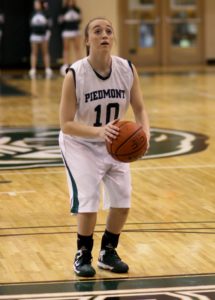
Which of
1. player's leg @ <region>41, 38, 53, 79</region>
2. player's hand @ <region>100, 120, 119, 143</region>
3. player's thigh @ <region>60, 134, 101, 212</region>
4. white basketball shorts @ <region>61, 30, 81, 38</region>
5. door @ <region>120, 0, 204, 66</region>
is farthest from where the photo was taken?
door @ <region>120, 0, 204, 66</region>

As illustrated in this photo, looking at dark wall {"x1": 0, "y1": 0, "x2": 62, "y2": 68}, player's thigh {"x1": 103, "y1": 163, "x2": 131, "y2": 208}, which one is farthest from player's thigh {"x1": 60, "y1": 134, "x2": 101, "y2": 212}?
dark wall {"x1": 0, "y1": 0, "x2": 62, "y2": 68}

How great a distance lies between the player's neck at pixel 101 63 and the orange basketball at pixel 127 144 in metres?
0.42

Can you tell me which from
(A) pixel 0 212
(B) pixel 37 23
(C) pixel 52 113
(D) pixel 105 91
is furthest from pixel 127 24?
(D) pixel 105 91

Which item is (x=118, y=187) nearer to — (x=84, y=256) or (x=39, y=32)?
(x=84, y=256)

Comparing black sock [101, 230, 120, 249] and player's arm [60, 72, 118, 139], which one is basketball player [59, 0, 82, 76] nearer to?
black sock [101, 230, 120, 249]

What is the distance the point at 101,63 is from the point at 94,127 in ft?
1.39


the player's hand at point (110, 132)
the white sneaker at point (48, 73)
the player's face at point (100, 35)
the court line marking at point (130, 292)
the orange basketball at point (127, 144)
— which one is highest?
the player's face at point (100, 35)

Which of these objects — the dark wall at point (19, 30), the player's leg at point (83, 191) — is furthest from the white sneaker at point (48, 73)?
the player's leg at point (83, 191)

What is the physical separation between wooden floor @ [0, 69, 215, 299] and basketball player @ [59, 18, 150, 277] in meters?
0.32

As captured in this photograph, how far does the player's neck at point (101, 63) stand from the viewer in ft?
18.4

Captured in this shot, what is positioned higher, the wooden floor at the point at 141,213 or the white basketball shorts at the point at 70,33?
the wooden floor at the point at 141,213

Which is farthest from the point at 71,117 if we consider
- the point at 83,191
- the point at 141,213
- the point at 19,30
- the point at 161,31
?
the point at 161,31

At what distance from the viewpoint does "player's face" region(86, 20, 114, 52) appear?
551 centimetres

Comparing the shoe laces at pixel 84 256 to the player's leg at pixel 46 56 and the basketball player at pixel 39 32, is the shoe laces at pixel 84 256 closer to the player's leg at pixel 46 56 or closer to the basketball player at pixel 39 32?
the basketball player at pixel 39 32
